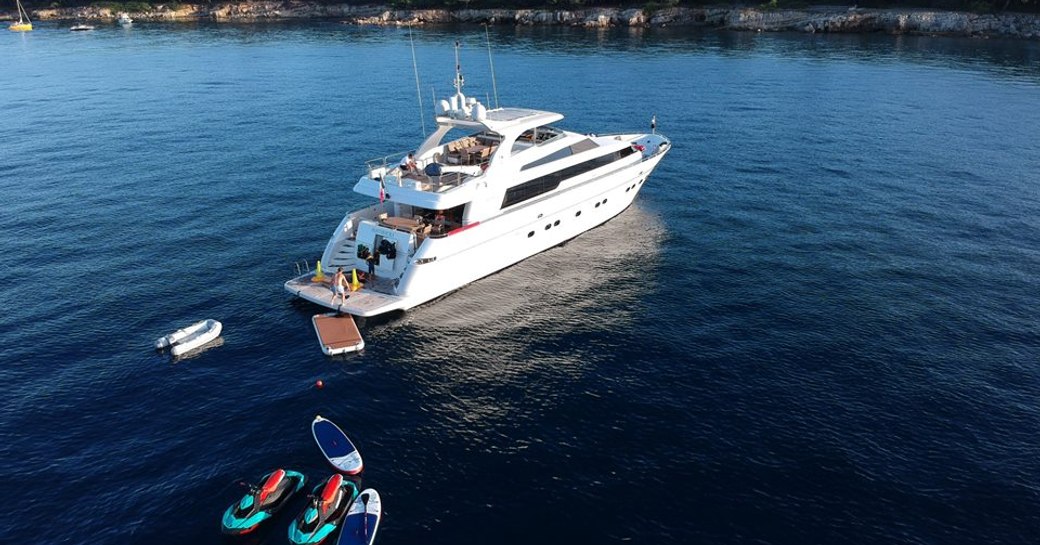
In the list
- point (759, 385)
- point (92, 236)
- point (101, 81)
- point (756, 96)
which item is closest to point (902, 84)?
point (756, 96)

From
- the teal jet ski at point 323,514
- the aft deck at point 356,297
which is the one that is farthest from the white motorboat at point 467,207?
the teal jet ski at point 323,514

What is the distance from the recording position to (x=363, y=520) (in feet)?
63.2

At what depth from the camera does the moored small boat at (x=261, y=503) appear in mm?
18984

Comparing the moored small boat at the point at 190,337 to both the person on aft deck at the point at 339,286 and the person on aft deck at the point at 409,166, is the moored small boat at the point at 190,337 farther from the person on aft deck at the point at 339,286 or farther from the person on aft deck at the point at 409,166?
the person on aft deck at the point at 409,166

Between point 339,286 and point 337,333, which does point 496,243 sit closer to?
point 339,286

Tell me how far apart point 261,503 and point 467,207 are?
1690cm

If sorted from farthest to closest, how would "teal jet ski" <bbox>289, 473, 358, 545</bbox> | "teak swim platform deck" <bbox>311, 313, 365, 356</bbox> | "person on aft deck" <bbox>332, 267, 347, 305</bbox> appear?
1. "person on aft deck" <bbox>332, 267, 347, 305</bbox>
2. "teak swim platform deck" <bbox>311, 313, 365, 356</bbox>
3. "teal jet ski" <bbox>289, 473, 358, 545</bbox>

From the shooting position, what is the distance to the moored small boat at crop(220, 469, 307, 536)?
62.3 feet

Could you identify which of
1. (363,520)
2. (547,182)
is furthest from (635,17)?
(363,520)

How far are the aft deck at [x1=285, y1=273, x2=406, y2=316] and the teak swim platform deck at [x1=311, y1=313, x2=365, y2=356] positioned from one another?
1.52 feet

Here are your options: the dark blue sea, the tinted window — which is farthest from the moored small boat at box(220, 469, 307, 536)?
the tinted window

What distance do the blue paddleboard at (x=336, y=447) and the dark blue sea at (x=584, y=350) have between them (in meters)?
0.48

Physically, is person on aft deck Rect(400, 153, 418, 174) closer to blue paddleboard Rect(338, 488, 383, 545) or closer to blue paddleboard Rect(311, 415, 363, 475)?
blue paddleboard Rect(311, 415, 363, 475)

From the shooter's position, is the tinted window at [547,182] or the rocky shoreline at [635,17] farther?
the rocky shoreline at [635,17]
